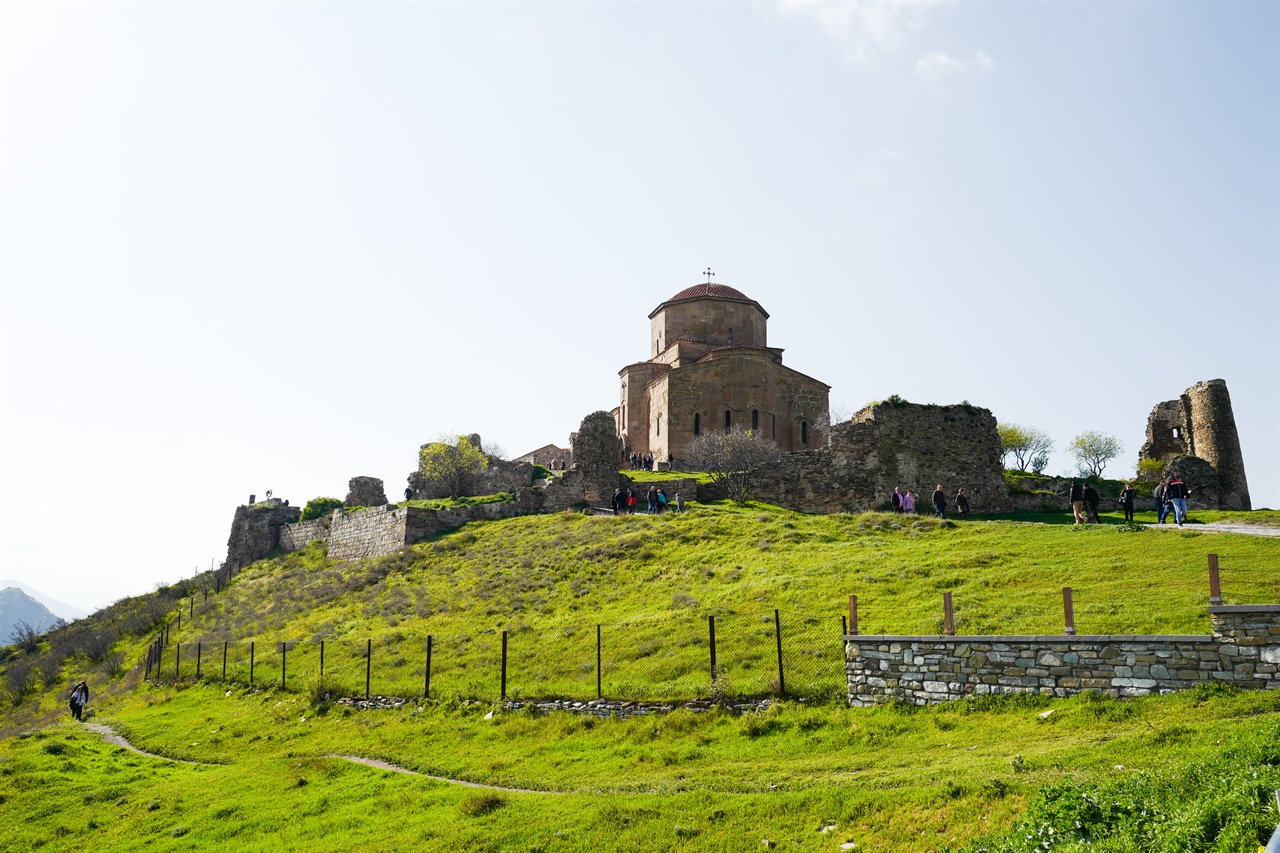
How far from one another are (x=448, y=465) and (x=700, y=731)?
33201mm

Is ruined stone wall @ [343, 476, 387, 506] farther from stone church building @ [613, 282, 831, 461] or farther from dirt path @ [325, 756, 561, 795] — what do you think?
dirt path @ [325, 756, 561, 795]

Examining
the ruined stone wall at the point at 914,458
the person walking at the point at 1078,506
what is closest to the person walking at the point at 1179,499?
the person walking at the point at 1078,506

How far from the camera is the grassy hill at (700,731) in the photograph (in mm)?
8156

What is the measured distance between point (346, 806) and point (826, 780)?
644 centimetres

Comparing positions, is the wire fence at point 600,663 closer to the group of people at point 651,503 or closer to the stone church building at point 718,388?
the group of people at point 651,503

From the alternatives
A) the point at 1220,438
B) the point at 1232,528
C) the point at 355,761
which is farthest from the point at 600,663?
the point at 1220,438

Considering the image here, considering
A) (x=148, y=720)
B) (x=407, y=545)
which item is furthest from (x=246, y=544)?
(x=148, y=720)

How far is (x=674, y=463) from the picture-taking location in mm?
47031

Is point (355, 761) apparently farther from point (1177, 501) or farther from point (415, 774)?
point (1177, 501)

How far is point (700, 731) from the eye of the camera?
1309 cm

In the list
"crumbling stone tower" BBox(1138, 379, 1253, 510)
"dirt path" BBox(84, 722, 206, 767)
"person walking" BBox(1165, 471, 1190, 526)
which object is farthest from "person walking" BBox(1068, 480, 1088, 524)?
"dirt path" BBox(84, 722, 206, 767)

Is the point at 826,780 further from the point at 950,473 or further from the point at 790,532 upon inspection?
the point at 950,473

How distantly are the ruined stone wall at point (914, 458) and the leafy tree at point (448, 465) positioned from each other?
62.7 feet

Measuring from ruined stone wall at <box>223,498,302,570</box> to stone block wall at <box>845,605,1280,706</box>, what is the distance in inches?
1733
